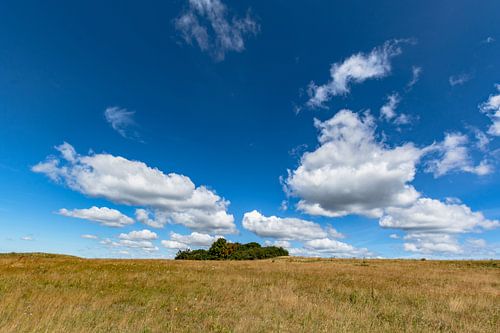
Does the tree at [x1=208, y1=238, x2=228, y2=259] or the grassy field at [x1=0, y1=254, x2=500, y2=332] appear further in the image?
the tree at [x1=208, y1=238, x2=228, y2=259]

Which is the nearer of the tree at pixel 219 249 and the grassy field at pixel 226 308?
the grassy field at pixel 226 308

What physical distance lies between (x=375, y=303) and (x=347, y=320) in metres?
4.09

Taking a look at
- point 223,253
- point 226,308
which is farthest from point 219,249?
point 226,308

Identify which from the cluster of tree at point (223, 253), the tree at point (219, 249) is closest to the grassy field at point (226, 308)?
the cluster of tree at point (223, 253)

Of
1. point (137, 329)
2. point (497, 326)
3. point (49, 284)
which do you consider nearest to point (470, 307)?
point (497, 326)

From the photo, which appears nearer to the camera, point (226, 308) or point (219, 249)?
point (226, 308)

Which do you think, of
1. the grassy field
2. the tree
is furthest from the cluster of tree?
the grassy field

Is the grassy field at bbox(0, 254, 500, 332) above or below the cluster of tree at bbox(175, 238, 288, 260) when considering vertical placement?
below

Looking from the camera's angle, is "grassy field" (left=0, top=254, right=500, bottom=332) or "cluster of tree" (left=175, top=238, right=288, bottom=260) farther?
"cluster of tree" (left=175, top=238, right=288, bottom=260)

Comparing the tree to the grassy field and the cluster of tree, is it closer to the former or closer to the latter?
the cluster of tree

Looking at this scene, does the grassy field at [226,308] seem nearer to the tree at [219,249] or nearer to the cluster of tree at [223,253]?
the cluster of tree at [223,253]

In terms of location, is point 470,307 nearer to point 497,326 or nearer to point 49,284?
point 497,326

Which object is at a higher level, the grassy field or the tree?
the tree

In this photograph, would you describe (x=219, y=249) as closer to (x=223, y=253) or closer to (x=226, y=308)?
(x=223, y=253)
